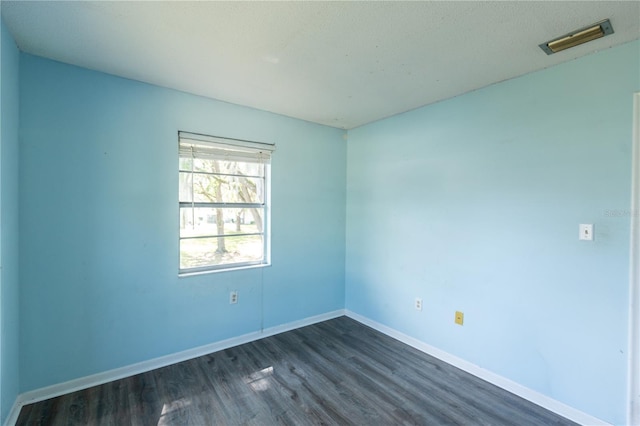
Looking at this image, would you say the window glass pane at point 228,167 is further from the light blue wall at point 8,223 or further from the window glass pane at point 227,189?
the light blue wall at point 8,223

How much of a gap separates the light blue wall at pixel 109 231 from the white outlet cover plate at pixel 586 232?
8.28 feet

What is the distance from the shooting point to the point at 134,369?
2285mm

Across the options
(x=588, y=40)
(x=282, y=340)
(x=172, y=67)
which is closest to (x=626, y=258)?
(x=588, y=40)

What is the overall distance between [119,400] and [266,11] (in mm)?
2636

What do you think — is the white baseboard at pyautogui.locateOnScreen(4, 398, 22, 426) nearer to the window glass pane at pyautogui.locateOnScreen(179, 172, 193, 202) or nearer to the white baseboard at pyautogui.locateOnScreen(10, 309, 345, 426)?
the white baseboard at pyautogui.locateOnScreen(10, 309, 345, 426)

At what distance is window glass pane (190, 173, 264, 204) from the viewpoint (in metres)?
2.66

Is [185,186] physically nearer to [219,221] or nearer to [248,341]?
[219,221]

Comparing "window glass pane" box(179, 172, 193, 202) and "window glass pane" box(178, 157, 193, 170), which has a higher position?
"window glass pane" box(178, 157, 193, 170)

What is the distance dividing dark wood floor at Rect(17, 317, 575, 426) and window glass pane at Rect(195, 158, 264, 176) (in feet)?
5.64

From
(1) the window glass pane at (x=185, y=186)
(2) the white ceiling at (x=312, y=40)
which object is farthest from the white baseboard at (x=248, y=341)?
(2) the white ceiling at (x=312, y=40)

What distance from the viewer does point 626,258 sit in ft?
5.53

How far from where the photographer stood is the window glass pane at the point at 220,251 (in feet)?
8.62

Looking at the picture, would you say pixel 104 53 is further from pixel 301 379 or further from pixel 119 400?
pixel 301 379

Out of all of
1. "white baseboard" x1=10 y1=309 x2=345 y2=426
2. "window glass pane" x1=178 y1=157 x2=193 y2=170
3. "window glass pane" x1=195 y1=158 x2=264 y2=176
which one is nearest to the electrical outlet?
"white baseboard" x1=10 y1=309 x2=345 y2=426
